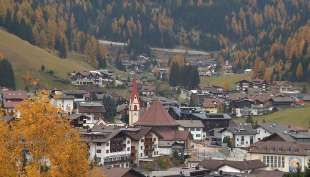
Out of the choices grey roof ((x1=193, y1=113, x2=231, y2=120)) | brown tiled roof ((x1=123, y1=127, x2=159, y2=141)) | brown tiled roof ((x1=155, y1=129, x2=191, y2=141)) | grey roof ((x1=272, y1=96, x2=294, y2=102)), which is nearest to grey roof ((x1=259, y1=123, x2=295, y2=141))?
brown tiled roof ((x1=155, y1=129, x2=191, y2=141))

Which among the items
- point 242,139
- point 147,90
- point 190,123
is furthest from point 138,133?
point 147,90

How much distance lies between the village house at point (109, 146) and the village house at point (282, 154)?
13.2 metres

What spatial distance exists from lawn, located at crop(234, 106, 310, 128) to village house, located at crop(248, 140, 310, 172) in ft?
93.1

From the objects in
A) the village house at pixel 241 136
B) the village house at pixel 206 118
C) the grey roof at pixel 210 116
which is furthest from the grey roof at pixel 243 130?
the grey roof at pixel 210 116

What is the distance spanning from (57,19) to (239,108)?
72.2m

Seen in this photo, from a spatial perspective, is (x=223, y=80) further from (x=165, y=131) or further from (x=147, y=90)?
(x=165, y=131)

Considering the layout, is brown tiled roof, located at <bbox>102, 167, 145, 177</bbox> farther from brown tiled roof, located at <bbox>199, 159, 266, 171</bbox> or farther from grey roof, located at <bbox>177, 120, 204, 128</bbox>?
grey roof, located at <bbox>177, 120, 204, 128</bbox>

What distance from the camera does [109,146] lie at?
74.1 metres

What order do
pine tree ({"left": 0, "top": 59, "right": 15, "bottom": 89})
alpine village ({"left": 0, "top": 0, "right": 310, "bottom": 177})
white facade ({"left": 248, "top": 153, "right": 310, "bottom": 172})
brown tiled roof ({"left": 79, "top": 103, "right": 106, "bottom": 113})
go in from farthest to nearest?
pine tree ({"left": 0, "top": 59, "right": 15, "bottom": 89}) → brown tiled roof ({"left": 79, "top": 103, "right": 106, "bottom": 113}) → white facade ({"left": 248, "top": 153, "right": 310, "bottom": 172}) → alpine village ({"left": 0, "top": 0, "right": 310, "bottom": 177})

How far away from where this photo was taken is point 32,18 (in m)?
169

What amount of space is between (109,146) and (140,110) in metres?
31.8

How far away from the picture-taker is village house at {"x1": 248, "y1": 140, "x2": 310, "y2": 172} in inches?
2844

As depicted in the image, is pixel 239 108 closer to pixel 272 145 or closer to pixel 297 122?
pixel 297 122

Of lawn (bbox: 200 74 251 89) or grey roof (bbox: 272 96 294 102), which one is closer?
grey roof (bbox: 272 96 294 102)
